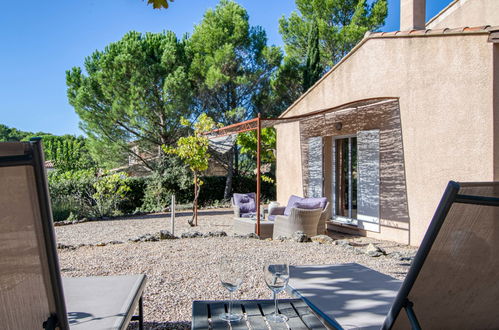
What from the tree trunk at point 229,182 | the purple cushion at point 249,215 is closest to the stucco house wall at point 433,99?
the purple cushion at point 249,215

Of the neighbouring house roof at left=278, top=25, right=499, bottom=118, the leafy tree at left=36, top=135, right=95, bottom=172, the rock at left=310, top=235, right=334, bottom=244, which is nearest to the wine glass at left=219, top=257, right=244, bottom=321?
the rock at left=310, top=235, right=334, bottom=244

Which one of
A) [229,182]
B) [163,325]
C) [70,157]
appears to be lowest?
[229,182]

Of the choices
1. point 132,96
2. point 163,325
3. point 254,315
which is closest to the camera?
point 254,315

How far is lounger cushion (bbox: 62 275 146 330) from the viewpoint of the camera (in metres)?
1.76

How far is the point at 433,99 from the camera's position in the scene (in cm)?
638

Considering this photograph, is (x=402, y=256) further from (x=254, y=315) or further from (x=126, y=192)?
(x=126, y=192)

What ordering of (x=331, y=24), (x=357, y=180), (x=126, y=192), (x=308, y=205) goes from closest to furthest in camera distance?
(x=308, y=205)
(x=357, y=180)
(x=126, y=192)
(x=331, y=24)

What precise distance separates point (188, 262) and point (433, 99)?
15.6ft

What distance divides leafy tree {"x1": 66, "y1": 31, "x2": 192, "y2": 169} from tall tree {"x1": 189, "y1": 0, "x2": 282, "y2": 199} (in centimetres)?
102

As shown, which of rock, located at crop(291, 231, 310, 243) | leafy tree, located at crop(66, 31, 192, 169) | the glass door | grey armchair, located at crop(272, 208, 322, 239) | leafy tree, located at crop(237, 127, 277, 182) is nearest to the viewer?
rock, located at crop(291, 231, 310, 243)

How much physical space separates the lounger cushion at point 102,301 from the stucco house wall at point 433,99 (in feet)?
17.3

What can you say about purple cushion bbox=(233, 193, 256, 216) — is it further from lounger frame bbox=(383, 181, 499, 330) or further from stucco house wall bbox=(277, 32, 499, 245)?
lounger frame bbox=(383, 181, 499, 330)

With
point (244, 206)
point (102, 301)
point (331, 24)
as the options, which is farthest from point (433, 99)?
point (331, 24)

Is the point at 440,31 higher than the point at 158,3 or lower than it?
higher
